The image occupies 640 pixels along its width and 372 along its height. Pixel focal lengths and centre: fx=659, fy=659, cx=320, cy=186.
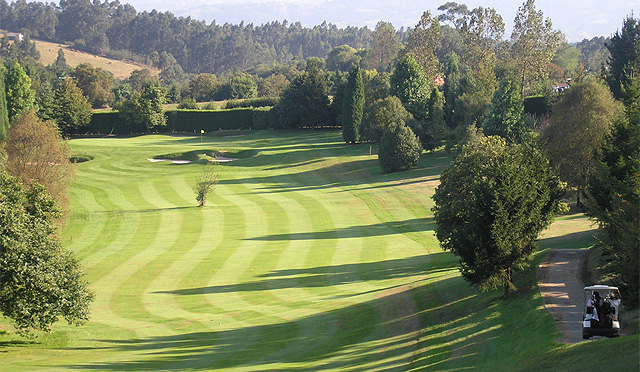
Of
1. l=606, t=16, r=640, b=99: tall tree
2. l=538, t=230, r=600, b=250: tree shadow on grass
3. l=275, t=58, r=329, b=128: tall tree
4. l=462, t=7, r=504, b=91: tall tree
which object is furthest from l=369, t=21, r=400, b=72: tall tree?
l=538, t=230, r=600, b=250: tree shadow on grass

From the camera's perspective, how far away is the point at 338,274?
119ft

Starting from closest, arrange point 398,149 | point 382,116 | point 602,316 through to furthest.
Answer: point 602,316 < point 398,149 < point 382,116

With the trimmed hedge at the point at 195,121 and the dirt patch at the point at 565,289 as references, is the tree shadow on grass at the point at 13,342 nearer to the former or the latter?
the dirt patch at the point at 565,289

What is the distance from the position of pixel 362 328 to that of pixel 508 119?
44622mm

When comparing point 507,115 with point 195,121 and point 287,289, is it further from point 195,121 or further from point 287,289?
point 195,121

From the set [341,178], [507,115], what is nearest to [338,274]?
[341,178]

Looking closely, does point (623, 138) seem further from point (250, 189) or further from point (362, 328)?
point (250, 189)

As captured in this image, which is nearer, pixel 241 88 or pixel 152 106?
pixel 152 106

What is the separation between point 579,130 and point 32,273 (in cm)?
3465

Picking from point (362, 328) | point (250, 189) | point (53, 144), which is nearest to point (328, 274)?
point (362, 328)

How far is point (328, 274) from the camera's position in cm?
3619

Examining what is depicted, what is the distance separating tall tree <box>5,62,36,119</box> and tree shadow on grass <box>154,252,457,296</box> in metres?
76.8

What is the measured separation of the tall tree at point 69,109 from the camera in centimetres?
10294

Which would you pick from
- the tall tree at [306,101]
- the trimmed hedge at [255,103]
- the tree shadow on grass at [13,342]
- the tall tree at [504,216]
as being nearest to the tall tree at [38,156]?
the tree shadow on grass at [13,342]
